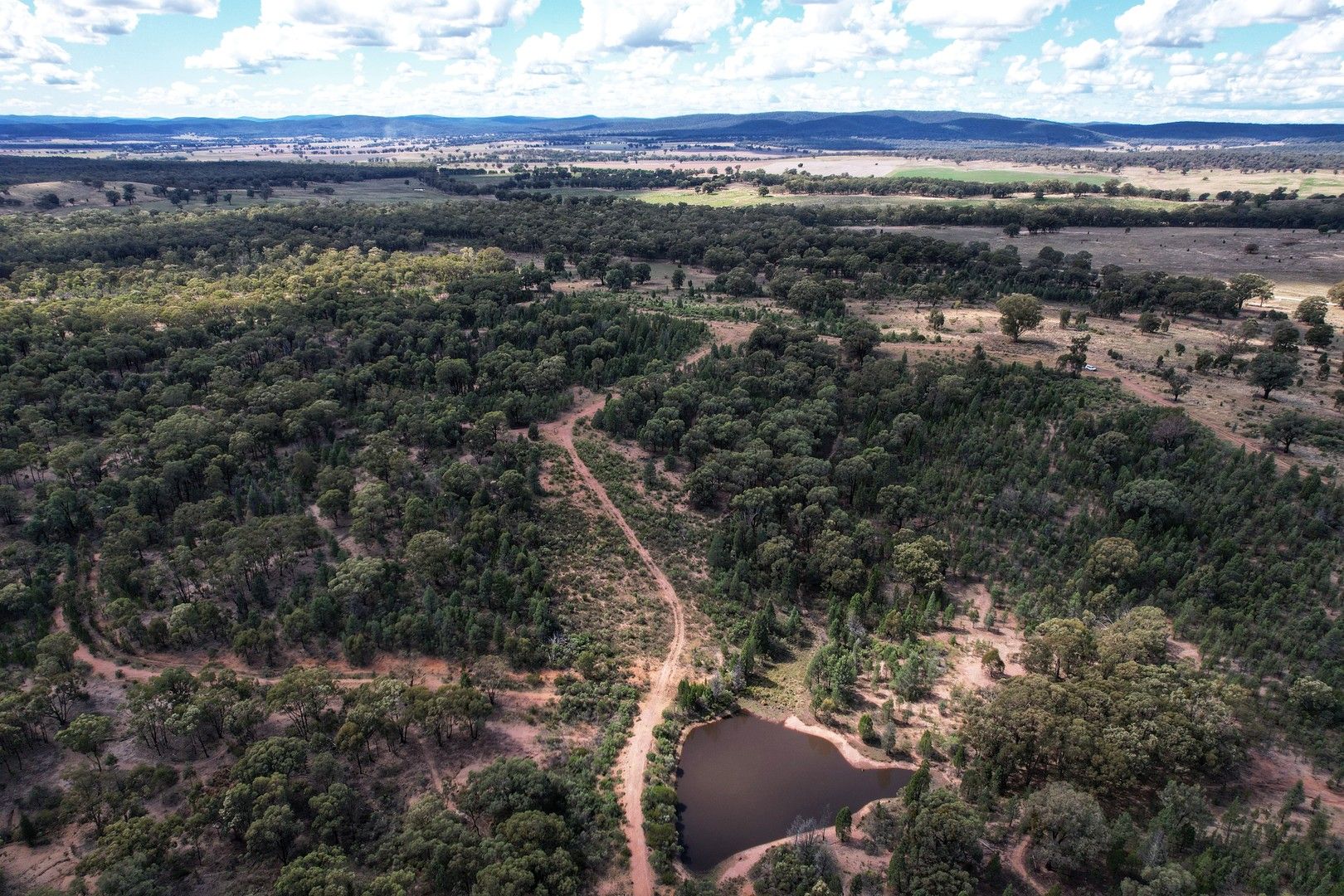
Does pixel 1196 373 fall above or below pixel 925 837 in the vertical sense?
above

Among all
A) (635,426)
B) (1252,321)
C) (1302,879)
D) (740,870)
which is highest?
(1252,321)

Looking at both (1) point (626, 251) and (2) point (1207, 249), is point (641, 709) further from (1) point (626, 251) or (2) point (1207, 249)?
(2) point (1207, 249)

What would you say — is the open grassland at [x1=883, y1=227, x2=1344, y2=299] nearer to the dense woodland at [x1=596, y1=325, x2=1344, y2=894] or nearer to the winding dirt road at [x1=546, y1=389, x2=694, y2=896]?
the dense woodland at [x1=596, y1=325, x2=1344, y2=894]

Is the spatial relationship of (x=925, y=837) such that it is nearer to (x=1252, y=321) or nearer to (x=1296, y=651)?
(x=1296, y=651)

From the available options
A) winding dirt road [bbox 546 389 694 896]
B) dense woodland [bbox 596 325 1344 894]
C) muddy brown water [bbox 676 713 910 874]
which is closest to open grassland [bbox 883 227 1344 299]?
dense woodland [bbox 596 325 1344 894]

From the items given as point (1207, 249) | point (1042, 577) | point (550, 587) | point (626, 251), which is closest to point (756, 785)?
point (550, 587)

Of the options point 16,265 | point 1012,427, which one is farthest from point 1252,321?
point 16,265

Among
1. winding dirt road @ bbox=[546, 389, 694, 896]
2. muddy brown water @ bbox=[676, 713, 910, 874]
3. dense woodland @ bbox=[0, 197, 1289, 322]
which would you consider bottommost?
Answer: muddy brown water @ bbox=[676, 713, 910, 874]
